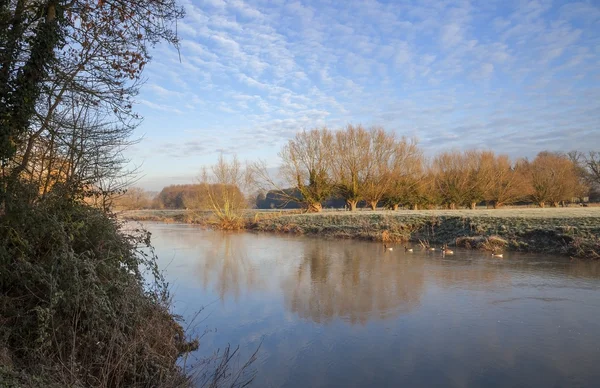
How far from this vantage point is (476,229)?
56.5ft

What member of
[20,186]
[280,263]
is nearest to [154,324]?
[20,186]

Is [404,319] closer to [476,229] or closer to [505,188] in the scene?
[476,229]

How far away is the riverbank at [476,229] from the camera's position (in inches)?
545

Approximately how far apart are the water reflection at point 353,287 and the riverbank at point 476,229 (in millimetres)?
3752

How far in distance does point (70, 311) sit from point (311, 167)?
90.2 feet

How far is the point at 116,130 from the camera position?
6.02 metres

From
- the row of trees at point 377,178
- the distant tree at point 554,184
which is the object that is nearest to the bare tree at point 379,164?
the row of trees at point 377,178

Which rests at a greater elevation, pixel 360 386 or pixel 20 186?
pixel 20 186

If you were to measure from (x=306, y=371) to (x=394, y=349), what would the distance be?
1.35 m

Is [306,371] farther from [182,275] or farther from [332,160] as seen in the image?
[332,160]

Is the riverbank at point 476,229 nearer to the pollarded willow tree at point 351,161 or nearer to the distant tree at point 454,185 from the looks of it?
the pollarded willow tree at point 351,161

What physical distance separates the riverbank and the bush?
186cm

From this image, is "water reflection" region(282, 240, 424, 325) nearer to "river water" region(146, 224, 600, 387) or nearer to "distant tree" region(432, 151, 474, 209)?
"river water" region(146, 224, 600, 387)

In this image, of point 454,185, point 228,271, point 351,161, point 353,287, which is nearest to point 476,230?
point 353,287
